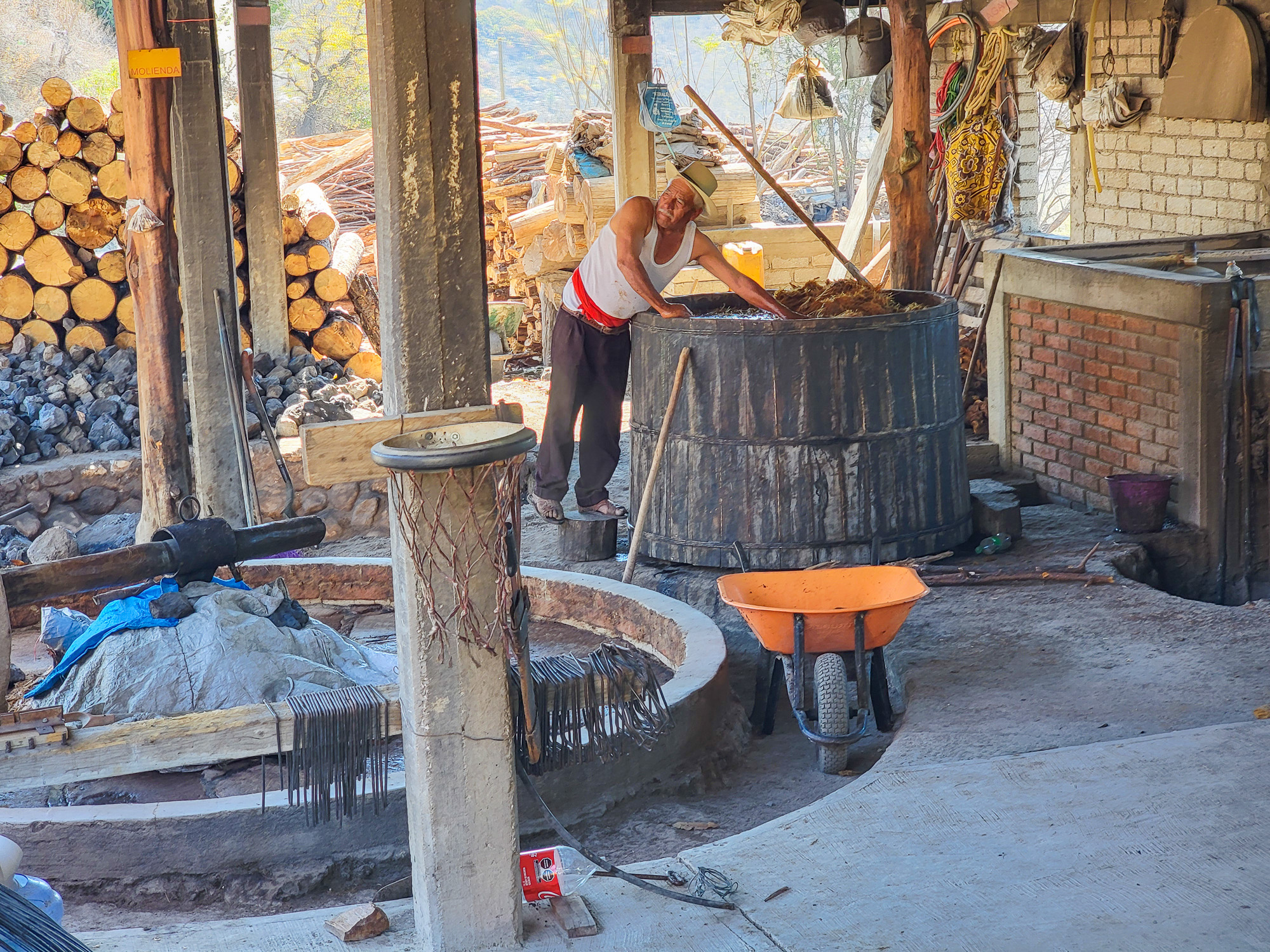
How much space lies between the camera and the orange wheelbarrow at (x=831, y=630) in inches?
195

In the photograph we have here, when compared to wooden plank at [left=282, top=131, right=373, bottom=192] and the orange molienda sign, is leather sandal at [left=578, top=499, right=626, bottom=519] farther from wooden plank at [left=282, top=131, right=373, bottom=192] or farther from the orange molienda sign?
wooden plank at [left=282, top=131, right=373, bottom=192]

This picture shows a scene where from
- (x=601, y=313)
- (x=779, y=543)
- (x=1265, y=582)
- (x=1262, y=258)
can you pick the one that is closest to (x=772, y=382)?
(x=779, y=543)

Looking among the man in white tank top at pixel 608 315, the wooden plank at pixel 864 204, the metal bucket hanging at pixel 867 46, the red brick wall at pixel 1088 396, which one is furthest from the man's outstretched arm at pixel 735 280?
the metal bucket hanging at pixel 867 46

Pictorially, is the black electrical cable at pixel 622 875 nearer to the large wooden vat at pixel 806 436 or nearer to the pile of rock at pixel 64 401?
the large wooden vat at pixel 806 436

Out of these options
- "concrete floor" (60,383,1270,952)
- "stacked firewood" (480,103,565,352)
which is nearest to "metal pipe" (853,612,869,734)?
"concrete floor" (60,383,1270,952)

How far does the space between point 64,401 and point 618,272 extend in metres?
4.56

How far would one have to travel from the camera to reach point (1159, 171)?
9.78 m

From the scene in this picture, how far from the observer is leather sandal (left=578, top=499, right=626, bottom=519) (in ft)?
25.0

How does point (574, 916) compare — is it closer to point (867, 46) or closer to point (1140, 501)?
point (1140, 501)

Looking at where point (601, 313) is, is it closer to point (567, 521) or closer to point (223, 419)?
point (567, 521)

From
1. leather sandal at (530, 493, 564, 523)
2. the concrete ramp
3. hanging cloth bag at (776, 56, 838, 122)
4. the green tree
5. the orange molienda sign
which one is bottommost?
the concrete ramp

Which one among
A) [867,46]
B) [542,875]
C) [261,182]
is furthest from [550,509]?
[867,46]

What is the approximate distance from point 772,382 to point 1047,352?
96.1 inches

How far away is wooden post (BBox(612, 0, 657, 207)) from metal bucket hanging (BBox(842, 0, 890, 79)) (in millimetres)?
1911
